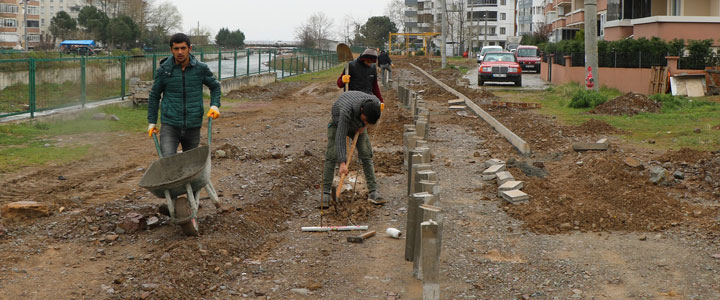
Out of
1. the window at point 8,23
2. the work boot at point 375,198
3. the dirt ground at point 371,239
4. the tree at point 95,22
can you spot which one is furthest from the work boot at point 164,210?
the window at point 8,23

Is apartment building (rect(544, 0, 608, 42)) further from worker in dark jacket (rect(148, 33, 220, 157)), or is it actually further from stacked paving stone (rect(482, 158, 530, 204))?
worker in dark jacket (rect(148, 33, 220, 157))

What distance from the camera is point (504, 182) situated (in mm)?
10180

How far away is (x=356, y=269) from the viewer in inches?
268

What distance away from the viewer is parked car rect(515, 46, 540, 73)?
5069 cm

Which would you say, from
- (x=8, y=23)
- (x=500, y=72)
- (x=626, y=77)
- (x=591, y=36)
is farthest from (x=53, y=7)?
(x=591, y=36)

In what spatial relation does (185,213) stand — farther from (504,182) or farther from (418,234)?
(504,182)

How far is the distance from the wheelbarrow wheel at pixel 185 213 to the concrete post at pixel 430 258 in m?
2.50

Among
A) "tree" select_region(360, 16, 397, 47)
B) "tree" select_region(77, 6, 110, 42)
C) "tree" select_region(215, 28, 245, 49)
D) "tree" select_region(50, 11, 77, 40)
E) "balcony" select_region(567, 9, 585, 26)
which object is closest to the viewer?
"balcony" select_region(567, 9, 585, 26)

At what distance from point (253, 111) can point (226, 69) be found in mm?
11743

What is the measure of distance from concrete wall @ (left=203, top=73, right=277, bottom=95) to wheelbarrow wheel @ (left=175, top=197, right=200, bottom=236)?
2114 centimetres

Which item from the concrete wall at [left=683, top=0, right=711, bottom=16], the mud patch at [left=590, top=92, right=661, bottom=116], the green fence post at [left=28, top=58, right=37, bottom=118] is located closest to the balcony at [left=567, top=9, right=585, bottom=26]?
the concrete wall at [left=683, top=0, right=711, bottom=16]

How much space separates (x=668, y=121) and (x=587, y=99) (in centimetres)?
474

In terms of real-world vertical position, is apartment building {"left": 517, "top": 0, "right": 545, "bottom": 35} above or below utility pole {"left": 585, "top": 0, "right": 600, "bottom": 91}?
above

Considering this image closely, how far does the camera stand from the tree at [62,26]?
94.2 m
